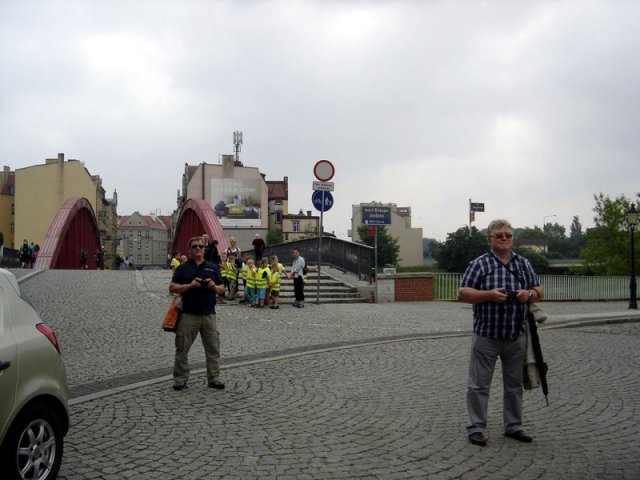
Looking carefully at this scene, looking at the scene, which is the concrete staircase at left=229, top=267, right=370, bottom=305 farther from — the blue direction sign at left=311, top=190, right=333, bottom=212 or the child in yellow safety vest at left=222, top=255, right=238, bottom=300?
the blue direction sign at left=311, top=190, right=333, bottom=212

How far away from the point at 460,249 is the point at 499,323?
4477cm

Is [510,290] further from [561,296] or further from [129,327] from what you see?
[561,296]

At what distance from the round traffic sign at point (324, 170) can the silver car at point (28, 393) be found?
1307 centimetres

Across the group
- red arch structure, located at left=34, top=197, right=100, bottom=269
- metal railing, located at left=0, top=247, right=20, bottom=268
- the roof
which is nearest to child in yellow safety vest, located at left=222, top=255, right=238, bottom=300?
metal railing, located at left=0, top=247, right=20, bottom=268

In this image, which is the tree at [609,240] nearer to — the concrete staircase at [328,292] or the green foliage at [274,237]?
the concrete staircase at [328,292]

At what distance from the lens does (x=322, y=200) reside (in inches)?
677

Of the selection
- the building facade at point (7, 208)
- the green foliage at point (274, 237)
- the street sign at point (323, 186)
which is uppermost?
the building facade at point (7, 208)

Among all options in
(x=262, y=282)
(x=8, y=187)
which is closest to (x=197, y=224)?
(x=262, y=282)

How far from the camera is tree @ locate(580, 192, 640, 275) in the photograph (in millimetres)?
40500

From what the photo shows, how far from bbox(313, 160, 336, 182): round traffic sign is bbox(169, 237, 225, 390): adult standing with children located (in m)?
10.0

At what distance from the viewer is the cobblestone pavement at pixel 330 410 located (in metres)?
4.56

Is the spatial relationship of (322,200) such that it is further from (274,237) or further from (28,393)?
(274,237)

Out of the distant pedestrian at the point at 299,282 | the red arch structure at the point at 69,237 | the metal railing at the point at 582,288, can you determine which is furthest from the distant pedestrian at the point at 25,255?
the metal railing at the point at 582,288

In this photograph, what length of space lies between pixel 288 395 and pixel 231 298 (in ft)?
40.2
